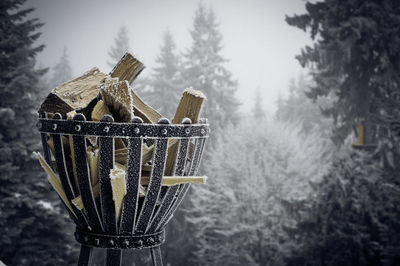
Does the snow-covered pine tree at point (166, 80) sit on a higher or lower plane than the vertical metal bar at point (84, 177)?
higher

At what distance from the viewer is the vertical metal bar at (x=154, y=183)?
147 centimetres

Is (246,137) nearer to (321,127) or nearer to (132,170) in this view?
(321,127)

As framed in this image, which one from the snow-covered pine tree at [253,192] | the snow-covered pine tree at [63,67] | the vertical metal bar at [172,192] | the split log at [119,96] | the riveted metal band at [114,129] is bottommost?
the snow-covered pine tree at [253,192]

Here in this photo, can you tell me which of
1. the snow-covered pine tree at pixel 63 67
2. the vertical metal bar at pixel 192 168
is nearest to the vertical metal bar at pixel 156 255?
the vertical metal bar at pixel 192 168

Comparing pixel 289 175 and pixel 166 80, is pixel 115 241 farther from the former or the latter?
pixel 166 80

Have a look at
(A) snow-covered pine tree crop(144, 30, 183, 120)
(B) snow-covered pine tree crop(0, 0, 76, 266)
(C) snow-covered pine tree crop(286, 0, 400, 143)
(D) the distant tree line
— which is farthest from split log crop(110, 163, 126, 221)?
(A) snow-covered pine tree crop(144, 30, 183, 120)

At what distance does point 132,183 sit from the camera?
4.80 ft

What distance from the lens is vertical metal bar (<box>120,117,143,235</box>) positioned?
1419mm

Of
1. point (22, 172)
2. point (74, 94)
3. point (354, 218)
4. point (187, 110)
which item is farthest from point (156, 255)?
point (22, 172)

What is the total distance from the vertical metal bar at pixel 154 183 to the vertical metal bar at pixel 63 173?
263 mm

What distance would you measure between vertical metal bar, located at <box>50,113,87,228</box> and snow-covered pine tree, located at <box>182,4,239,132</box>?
16.7 m

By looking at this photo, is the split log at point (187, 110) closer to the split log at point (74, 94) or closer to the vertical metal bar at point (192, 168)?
the vertical metal bar at point (192, 168)

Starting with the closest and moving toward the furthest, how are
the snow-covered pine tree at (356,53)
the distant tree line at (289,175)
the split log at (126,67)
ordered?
the split log at (126,67) → the distant tree line at (289,175) → the snow-covered pine tree at (356,53)

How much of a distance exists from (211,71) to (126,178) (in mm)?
18872
